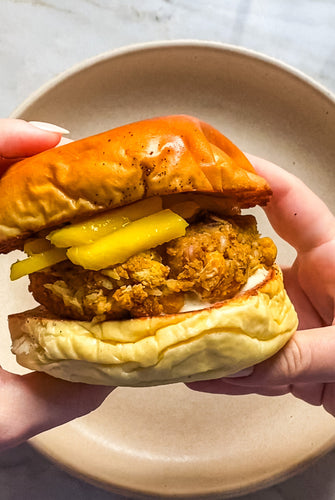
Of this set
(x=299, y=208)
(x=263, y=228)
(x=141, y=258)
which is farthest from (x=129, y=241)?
(x=263, y=228)

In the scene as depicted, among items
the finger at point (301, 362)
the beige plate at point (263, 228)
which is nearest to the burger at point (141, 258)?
the finger at point (301, 362)

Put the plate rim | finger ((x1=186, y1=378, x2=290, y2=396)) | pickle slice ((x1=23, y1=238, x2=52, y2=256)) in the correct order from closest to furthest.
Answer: pickle slice ((x1=23, y1=238, x2=52, y2=256)) → finger ((x1=186, y1=378, x2=290, y2=396)) → the plate rim

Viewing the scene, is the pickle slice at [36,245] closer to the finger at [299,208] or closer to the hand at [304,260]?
the hand at [304,260]

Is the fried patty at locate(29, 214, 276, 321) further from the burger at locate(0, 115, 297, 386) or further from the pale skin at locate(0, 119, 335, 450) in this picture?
the pale skin at locate(0, 119, 335, 450)

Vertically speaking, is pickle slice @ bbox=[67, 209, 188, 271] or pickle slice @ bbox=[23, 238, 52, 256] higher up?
pickle slice @ bbox=[67, 209, 188, 271]

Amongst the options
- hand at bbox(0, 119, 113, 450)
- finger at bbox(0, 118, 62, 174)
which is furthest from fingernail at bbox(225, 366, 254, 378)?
finger at bbox(0, 118, 62, 174)

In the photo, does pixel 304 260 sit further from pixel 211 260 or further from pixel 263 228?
pixel 211 260
